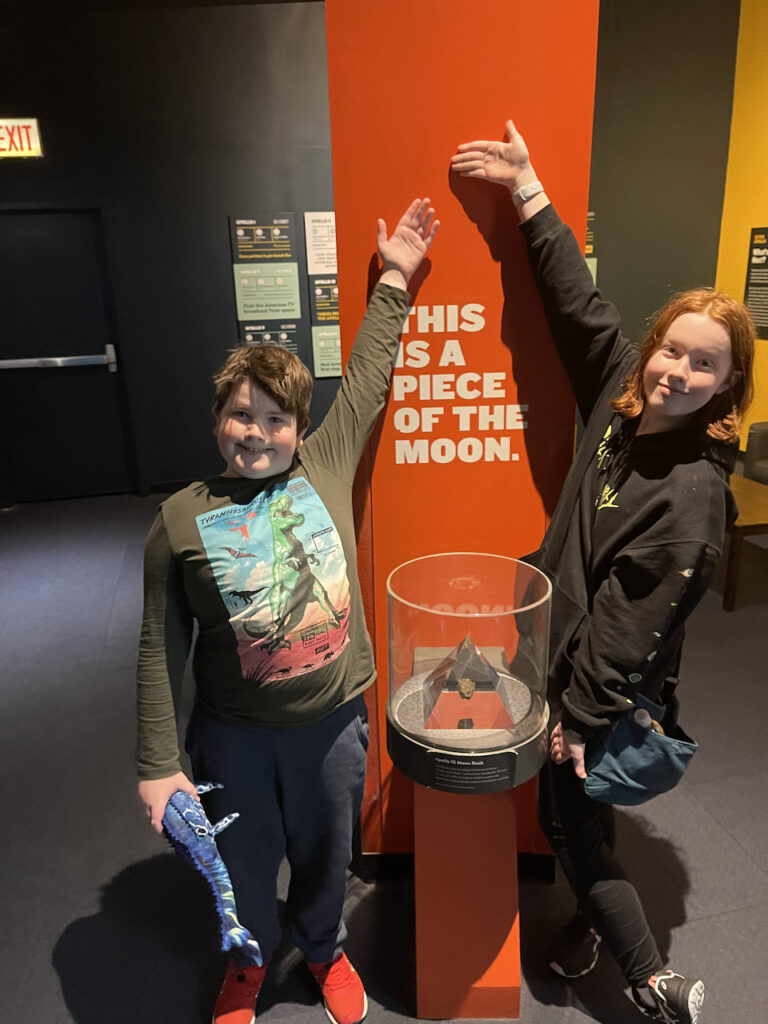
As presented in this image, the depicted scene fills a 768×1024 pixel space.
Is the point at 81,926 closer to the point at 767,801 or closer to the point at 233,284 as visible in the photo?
the point at 767,801

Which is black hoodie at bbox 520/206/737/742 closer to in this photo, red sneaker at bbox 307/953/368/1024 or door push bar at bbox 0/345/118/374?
red sneaker at bbox 307/953/368/1024

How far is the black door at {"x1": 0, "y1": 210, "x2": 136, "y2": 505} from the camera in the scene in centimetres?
530

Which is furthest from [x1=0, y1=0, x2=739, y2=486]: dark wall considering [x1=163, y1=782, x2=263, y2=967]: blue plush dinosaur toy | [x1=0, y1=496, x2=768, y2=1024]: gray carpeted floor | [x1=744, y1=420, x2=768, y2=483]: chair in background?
[x1=163, y1=782, x2=263, y2=967]: blue plush dinosaur toy

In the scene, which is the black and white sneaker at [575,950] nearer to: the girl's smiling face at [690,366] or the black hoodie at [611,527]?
the black hoodie at [611,527]

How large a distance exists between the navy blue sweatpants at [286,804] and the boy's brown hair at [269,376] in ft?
2.15

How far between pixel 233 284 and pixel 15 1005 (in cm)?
464

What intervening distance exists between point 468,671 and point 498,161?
1.09 meters

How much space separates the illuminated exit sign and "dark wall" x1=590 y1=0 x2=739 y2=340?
390 centimetres

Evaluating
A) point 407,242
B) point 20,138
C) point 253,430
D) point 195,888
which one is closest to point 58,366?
point 20,138

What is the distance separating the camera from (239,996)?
168 centimetres

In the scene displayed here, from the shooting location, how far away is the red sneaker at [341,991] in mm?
1688

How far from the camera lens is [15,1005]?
5.79 ft

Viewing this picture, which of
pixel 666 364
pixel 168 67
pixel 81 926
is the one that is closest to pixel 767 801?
pixel 666 364

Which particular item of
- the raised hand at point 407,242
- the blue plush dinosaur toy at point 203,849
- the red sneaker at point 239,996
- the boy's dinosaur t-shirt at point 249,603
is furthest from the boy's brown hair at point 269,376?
the red sneaker at point 239,996
